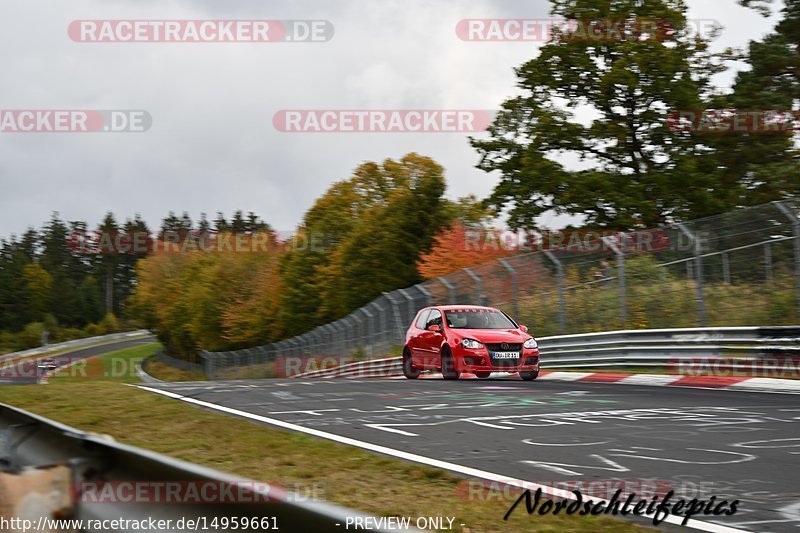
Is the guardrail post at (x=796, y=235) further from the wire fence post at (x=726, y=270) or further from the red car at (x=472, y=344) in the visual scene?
the red car at (x=472, y=344)

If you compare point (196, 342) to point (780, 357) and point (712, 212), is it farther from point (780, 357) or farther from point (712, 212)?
point (780, 357)

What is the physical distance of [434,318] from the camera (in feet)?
63.2

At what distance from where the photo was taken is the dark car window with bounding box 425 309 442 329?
19.0m

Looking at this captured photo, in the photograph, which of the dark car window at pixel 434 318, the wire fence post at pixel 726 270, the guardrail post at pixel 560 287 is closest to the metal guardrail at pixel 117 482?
the wire fence post at pixel 726 270

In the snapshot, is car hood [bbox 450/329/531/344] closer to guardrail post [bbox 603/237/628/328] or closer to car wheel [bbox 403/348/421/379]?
car wheel [bbox 403/348/421/379]

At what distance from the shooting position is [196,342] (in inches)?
3607

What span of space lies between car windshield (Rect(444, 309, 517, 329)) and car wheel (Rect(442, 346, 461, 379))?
1.89 ft

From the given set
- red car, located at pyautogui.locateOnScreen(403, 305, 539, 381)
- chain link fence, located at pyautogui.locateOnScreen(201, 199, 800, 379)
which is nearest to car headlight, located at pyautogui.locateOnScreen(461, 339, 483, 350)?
red car, located at pyautogui.locateOnScreen(403, 305, 539, 381)

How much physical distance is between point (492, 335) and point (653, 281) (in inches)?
136

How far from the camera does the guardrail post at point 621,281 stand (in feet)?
62.0

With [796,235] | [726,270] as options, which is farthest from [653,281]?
[796,235]

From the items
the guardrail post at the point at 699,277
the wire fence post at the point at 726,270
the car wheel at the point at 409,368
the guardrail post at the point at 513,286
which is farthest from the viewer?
the guardrail post at the point at 513,286

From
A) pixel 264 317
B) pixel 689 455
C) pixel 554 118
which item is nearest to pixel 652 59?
pixel 554 118

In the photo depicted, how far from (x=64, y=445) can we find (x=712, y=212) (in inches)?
1355
